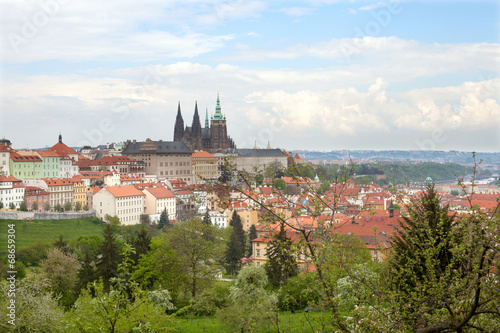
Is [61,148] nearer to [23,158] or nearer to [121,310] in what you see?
[23,158]

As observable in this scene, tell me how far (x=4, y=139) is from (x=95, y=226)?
2398 cm

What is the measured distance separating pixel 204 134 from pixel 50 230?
294 ft

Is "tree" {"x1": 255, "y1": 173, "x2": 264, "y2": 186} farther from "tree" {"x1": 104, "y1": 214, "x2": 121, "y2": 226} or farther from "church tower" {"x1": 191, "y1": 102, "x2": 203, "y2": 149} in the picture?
"church tower" {"x1": 191, "y1": 102, "x2": 203, "y2": 149}

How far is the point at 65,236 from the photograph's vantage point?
54.2 metres

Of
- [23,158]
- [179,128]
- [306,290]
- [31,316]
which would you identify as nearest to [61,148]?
[23,158]

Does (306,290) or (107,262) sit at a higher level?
(306,290)

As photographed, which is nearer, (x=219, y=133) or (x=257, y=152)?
(x=257, y=152)

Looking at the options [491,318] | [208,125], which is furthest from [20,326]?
[208,125]

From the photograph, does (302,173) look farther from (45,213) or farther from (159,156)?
(159,156)

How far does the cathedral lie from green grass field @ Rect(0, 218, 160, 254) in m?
70.4

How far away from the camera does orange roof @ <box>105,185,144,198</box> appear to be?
70.2m

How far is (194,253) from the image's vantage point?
2995 centimetres

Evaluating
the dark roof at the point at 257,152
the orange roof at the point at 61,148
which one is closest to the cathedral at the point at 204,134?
the dark roof at the point at 257,152

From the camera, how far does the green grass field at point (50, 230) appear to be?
48.9 metres
